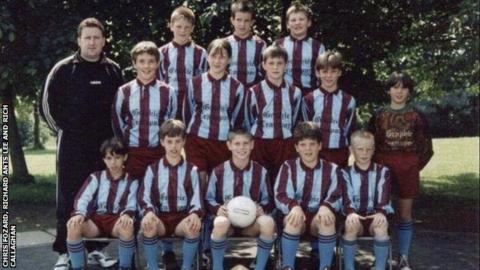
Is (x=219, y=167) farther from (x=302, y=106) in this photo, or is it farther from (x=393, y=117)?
(x=393, y=117)

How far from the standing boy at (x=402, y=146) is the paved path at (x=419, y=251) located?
0.51m

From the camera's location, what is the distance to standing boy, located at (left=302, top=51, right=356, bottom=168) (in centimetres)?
566

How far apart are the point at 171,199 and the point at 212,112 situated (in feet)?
2.92

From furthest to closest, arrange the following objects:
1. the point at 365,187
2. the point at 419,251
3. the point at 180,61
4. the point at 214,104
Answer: the point at 419,251
the point at 180,61
the point at 214,104
the point at 365,187

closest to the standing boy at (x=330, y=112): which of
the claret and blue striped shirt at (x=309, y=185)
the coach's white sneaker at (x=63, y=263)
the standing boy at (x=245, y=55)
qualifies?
the claret and blue striped shirt at (x=309, y=185)

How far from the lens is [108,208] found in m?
5.29

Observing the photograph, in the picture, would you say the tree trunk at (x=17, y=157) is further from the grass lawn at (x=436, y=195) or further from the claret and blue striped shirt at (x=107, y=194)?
the claret and blue striped shirt at (x=107, y=194)

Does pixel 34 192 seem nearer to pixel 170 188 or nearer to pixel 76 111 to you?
pixel 76 111

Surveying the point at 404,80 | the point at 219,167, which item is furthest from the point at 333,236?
the point at 404,80

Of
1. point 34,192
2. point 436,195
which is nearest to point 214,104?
point 436,195

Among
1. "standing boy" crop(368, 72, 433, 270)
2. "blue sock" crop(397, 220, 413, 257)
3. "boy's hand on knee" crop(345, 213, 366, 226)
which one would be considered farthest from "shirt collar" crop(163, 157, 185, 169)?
"blue sock" crop(397, 220, 413, 257)

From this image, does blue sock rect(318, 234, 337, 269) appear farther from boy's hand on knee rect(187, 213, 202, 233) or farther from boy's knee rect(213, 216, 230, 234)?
boy's hand on knee rect(187, 213, 202, 233)

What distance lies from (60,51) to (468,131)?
95.3 ft

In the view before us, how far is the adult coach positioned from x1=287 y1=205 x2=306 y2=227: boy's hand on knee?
1.84m
